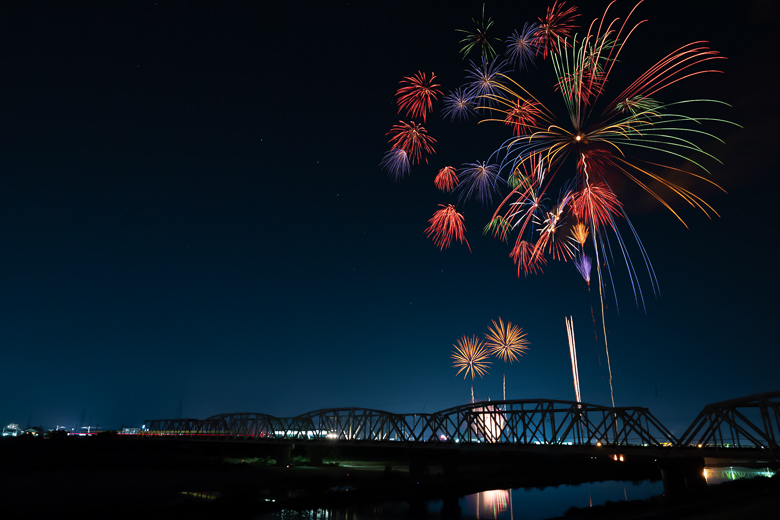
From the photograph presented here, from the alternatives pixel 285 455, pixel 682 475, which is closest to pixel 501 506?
pixel 682 475

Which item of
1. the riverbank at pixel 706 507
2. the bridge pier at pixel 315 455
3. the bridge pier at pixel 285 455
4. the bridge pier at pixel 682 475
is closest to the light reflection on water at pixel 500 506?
the riverbank at pixel 706 507

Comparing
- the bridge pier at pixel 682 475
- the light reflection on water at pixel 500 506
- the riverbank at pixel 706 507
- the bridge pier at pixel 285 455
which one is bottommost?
the light reflection on water at pixel 500 506

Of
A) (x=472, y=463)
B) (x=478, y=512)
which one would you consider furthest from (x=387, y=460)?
(x=478, y=512)

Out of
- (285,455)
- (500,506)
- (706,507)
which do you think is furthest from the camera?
(285,455)

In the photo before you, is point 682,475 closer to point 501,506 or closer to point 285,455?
point 501,506

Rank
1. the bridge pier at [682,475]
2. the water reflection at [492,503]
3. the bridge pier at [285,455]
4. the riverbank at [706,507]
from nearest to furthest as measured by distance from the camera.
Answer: the riverbank at [706,507] → the bridge pier at [682,475] → the water reflection at [492,503] → the bridge pier at [285,455]

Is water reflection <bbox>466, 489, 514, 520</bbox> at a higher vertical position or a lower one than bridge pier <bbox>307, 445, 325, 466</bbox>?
lower

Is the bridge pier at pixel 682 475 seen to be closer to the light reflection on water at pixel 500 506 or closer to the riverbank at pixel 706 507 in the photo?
the riverbank at pixel 706 507

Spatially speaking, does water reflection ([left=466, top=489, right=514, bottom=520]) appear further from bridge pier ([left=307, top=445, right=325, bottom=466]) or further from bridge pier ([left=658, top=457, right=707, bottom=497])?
bridge pier ([left=307, top=445, right=325, bottom=466])

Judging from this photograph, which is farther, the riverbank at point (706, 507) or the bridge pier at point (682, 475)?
the bridge pier at point (682, 475)

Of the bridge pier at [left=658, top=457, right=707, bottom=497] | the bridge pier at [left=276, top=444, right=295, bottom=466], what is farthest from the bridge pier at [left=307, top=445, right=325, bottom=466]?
the bridge pier at [left=658, top=457, right=707, bottom=497]
